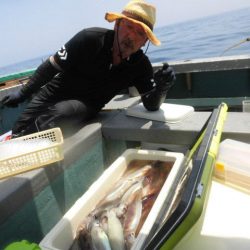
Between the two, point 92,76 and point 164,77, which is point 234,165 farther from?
point 92,76

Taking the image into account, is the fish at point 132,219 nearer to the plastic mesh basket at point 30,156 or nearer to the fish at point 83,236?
the fish at point 83,236

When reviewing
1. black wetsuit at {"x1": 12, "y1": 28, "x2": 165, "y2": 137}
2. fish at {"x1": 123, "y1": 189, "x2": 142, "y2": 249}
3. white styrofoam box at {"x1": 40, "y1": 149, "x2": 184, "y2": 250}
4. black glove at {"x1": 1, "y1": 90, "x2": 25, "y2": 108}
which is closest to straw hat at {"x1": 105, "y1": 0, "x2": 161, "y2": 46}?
black wetsuit at {"x1": 12, "y1": 28, "x2": 165, "y2": 137}

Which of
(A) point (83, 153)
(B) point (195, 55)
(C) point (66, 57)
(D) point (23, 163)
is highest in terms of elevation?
(C) point (66, 57)

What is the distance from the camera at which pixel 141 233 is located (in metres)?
1.58

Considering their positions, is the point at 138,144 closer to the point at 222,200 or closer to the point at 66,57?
the point at 66,57

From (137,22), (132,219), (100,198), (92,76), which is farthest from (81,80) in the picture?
(132,219)

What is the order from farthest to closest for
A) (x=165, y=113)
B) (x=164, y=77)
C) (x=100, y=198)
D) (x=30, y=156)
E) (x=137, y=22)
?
1. (x=164, y=77)
2. (x=165, y=113)
3. (x=137, y=22)
4. (x=100, y=198)
5. (x=30, y=156)

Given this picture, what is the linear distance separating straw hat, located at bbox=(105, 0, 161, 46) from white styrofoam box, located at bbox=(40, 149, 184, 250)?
41.4 inches

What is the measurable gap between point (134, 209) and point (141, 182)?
1.00 ft

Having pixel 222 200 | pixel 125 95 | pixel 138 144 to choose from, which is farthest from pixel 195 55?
pixel 222 200

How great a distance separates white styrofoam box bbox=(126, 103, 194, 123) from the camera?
2.64 m

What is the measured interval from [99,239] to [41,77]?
1772 mm

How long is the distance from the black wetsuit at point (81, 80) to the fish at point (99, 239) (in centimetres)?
117

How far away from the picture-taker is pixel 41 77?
9.23 ft
